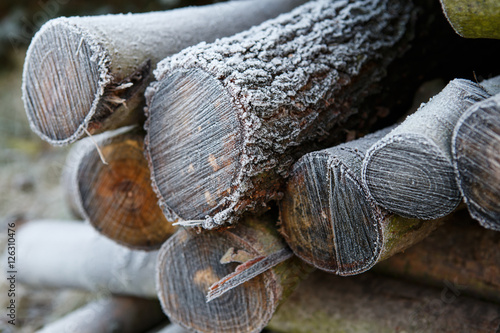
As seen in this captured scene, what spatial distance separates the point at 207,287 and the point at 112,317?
3.92ft

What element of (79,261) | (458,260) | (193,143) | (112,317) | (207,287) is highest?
(193,143)

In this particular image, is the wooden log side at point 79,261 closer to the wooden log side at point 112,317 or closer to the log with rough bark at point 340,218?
the wooden log side at point 112,317

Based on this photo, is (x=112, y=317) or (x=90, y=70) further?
(x=112, y=317)

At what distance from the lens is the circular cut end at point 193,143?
151 centimetres

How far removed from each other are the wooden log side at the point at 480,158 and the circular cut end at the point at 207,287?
76 centimetres

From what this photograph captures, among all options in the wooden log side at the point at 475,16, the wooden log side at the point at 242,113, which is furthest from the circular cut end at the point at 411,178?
the wooden log side at the point at 475,16

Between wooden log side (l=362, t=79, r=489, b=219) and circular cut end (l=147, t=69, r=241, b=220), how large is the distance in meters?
0.45

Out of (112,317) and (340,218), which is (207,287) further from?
(112,317)

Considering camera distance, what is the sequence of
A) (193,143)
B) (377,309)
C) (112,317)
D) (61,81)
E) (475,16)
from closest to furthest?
(475,16)
(193,143)
(61,81)
(377,309)
(112,317)

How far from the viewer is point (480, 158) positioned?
1.15 metres

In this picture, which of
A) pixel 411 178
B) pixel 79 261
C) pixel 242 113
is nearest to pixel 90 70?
pixel 242 113

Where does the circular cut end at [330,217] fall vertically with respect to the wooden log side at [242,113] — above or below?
below

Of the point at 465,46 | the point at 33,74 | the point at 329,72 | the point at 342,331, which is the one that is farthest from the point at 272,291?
the point at 465,46

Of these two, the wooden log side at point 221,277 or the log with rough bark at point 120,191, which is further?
the log with rough bark at point 120,191
